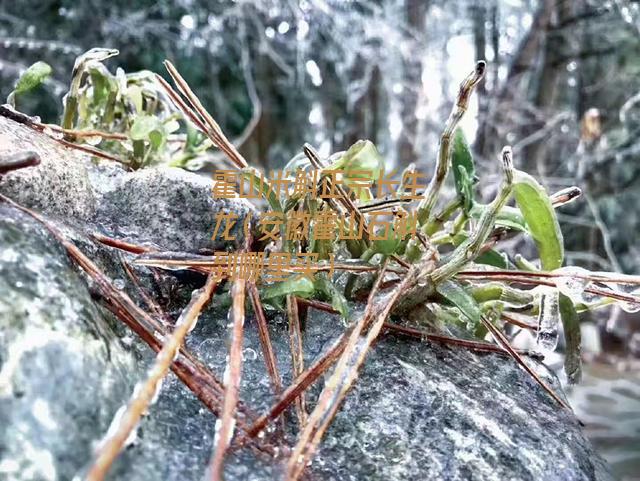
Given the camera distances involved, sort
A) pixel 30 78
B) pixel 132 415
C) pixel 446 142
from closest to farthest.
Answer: pixel 132 415
pixel 446 142
pixel 30 78

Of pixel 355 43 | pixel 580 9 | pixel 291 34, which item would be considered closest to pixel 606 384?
pixel 580 9

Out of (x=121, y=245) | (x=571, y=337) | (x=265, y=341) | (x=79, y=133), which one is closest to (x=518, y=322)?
(x=571, y=337)

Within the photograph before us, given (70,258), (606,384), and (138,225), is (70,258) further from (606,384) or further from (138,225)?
(606,384)

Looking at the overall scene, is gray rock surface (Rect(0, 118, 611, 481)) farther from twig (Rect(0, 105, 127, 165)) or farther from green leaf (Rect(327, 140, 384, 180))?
green leaf (Rect(327, 140, 384, 180))

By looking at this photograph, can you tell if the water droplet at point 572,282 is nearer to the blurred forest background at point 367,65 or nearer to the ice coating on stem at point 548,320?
the ice coating on stem at point 548,320

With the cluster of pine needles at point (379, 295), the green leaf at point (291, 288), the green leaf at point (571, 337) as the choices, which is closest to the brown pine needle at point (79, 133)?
the cluster of pine needles at point (379, 295)

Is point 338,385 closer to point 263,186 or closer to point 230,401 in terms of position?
point 230,401
